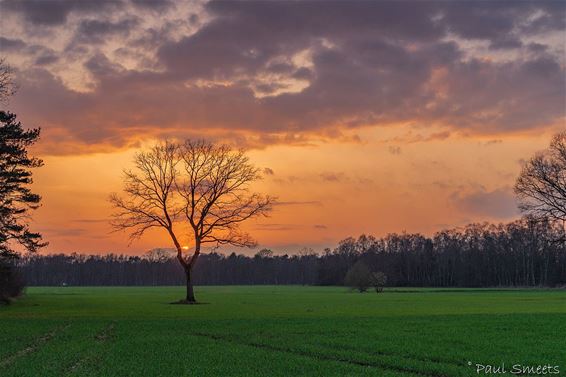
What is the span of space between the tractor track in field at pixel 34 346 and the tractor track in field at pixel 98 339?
2459 mm

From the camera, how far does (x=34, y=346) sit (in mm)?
28969

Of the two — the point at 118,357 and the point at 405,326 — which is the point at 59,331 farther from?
the point at 405,326

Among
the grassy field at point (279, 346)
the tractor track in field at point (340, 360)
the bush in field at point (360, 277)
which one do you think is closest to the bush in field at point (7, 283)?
the grassy field at point (279, 346)

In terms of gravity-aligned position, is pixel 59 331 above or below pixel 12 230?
below

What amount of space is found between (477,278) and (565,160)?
11841cm

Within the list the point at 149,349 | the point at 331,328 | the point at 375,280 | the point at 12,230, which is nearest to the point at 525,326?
the point at 331,328

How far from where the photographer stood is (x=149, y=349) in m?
27.2

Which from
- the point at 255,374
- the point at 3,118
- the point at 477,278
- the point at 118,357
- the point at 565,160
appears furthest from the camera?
the point at 477,278

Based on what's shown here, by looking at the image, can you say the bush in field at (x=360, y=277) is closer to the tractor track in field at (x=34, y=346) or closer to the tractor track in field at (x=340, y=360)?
the tractor track in field at (x=34, y=346)

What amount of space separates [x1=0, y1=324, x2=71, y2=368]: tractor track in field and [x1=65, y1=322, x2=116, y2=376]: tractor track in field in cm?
246

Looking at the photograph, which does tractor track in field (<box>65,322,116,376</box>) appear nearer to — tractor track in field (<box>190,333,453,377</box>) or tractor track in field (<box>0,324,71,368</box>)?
tractor track in field (<box>0,324,71,368</box>)
